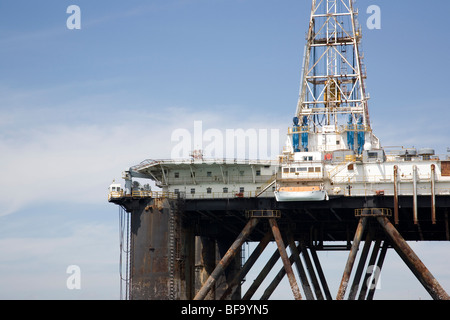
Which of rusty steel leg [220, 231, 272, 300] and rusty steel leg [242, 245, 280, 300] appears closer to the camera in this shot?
rusty steel leg [220, 231, 272, 300]

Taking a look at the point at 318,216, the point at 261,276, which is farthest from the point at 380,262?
the point at 261,276

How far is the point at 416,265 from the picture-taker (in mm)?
90000

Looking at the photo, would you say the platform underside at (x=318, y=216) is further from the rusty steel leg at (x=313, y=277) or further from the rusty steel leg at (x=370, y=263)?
the rusty steel leg at (x=370, y=263)

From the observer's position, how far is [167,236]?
92.1 m

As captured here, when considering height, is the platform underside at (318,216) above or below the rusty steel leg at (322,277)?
above

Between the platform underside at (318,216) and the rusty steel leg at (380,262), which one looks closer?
the platform underside at (318,216)

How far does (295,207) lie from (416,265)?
12.0 metres

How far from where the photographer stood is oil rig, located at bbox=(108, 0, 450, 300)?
91250mm

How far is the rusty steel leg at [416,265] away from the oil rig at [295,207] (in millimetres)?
98

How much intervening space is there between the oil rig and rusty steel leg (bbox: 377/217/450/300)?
3.9 inches

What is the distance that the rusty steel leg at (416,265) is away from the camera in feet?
291

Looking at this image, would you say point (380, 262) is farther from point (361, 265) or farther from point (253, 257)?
point (253, 257)

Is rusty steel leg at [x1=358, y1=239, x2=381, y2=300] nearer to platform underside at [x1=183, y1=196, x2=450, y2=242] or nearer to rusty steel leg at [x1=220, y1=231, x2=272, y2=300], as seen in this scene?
platform underside at [x1=183, y1=196, x2=450, y2=242]
